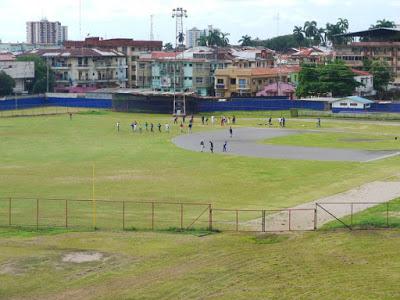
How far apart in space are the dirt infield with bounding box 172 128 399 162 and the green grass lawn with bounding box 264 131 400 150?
2.05 m

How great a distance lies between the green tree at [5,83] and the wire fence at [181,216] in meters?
80.4

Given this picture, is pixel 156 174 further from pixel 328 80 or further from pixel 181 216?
pixel 328 80

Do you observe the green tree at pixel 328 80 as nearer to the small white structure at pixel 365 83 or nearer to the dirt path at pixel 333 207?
the small white structure at pixel 365 83

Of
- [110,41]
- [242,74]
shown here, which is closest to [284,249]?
[242,74]

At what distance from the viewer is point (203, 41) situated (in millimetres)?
174500

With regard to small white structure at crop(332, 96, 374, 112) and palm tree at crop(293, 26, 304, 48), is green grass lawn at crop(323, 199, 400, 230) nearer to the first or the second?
small white structure at crop(332, 96, 374, 112)

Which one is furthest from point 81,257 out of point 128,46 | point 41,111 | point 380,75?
point 128,46

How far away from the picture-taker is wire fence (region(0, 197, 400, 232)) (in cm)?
3234

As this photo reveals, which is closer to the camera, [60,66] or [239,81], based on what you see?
[239,81]

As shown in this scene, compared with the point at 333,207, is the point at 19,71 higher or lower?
higher

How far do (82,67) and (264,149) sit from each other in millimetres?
74855

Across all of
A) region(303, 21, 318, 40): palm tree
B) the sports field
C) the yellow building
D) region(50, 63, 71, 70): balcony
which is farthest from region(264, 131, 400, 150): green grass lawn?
region(303, 21, 318, 40): palm tree

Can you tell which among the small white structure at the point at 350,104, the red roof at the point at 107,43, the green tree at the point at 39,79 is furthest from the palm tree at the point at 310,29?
the small white structure at the point at 350,104

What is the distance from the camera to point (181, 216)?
33.4 meters
